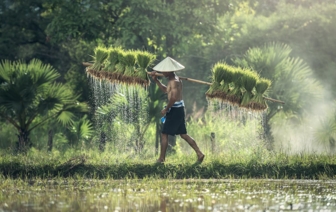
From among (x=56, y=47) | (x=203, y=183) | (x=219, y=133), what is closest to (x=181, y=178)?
(x=203, y=183)

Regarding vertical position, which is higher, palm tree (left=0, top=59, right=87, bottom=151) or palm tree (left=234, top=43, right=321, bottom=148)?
palm tree (left=234, top=43, right=321, bottom=148)

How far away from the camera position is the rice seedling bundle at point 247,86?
17.3m

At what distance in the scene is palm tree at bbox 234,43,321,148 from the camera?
2197cm

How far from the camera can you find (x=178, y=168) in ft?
52.2

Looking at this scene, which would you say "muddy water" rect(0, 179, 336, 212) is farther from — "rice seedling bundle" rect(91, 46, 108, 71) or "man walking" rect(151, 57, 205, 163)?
"rice seedling bundle" rect(91, 46, 108, 71)

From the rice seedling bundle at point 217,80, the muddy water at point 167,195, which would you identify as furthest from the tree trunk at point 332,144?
the muddy water at point 167,195

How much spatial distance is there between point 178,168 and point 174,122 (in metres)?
1.04

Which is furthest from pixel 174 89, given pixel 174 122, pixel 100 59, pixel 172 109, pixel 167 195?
pixel 167 195

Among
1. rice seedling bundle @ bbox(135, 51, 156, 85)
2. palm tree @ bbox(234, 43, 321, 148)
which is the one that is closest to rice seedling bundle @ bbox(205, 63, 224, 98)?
rice seedling bundle @ bbox(135, 51, 156, 85)

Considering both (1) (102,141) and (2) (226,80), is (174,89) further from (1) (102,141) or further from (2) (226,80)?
(1) (102,141)

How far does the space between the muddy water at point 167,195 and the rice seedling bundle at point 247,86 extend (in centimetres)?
273

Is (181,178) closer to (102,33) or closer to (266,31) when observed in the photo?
(102,33)

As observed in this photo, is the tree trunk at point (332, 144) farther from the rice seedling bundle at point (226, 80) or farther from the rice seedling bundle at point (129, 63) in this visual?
the rice seedling bundle at point (129, 63)

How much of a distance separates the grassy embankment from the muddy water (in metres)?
0.84
